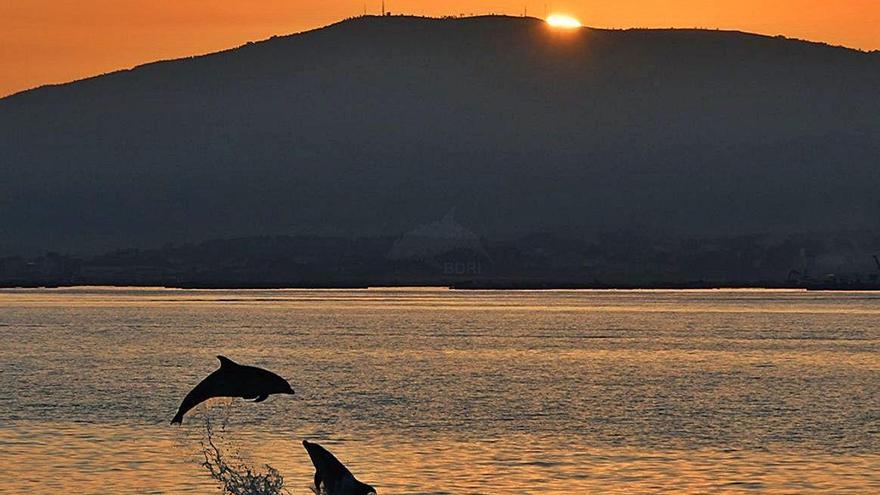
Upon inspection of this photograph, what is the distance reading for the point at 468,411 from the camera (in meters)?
57.3

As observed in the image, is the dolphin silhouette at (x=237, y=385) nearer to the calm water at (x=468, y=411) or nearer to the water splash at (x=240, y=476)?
the water splash at (x=240, y=476)

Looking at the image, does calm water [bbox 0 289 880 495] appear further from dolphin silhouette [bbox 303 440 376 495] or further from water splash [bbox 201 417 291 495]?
dolphin silhouette [bbox 303 440 376 495]

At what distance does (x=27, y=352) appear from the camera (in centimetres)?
9288

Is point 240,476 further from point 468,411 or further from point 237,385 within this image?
point 468,411

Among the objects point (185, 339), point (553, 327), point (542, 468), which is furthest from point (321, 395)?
point (553, 327)

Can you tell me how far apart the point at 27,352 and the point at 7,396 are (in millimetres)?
31901

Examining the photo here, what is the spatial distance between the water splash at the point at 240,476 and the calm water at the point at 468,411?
39cm

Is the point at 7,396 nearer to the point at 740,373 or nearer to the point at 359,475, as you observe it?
the point at 359,475

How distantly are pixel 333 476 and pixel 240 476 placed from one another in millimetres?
5602

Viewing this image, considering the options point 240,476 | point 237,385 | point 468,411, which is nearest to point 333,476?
point 237,385

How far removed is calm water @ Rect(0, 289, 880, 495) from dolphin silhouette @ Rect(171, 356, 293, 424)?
5289mm

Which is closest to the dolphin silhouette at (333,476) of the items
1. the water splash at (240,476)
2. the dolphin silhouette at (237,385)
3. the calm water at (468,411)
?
the dolphin silhouette at (237,385)

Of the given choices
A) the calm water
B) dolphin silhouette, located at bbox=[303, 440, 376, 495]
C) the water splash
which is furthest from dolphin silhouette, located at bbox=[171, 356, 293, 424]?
the calm water

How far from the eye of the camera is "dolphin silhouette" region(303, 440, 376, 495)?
3422 centimetres
